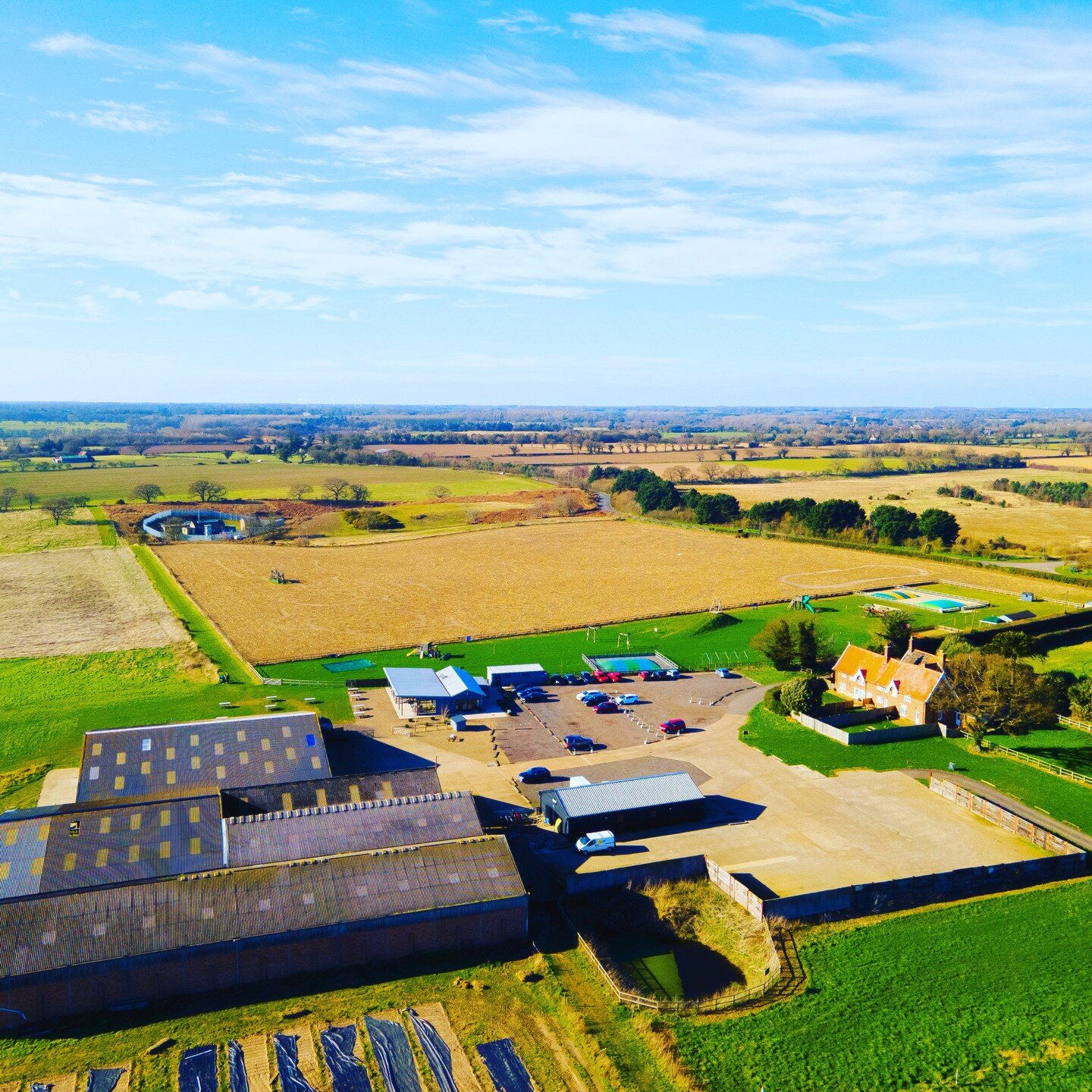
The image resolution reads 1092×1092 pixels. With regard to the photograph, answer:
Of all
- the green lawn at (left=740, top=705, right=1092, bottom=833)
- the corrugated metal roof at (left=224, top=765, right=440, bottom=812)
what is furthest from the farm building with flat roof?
the green lawn at (left=740, top=705, right=1092, bottom=833)

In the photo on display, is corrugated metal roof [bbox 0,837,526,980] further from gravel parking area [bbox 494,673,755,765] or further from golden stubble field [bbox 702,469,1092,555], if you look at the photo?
golden stubble field [bbox 702,469,1092,555]

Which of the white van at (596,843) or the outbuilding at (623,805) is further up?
the outbuilding at (623,805)

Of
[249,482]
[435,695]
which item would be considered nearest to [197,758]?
[435,695]

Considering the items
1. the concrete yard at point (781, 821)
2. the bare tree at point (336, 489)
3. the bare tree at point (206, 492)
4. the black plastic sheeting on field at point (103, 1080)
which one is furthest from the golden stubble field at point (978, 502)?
the black plastic sheeting on field at point (103, 1080)

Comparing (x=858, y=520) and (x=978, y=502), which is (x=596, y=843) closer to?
(x=858, y=520)

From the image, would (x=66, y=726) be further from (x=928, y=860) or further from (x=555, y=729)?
(x=928, y=860)

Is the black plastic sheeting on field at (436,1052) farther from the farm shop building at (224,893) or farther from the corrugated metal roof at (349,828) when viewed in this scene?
the corrugated metal roof at (349,828)

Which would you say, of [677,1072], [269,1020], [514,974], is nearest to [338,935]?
[269,1020]
